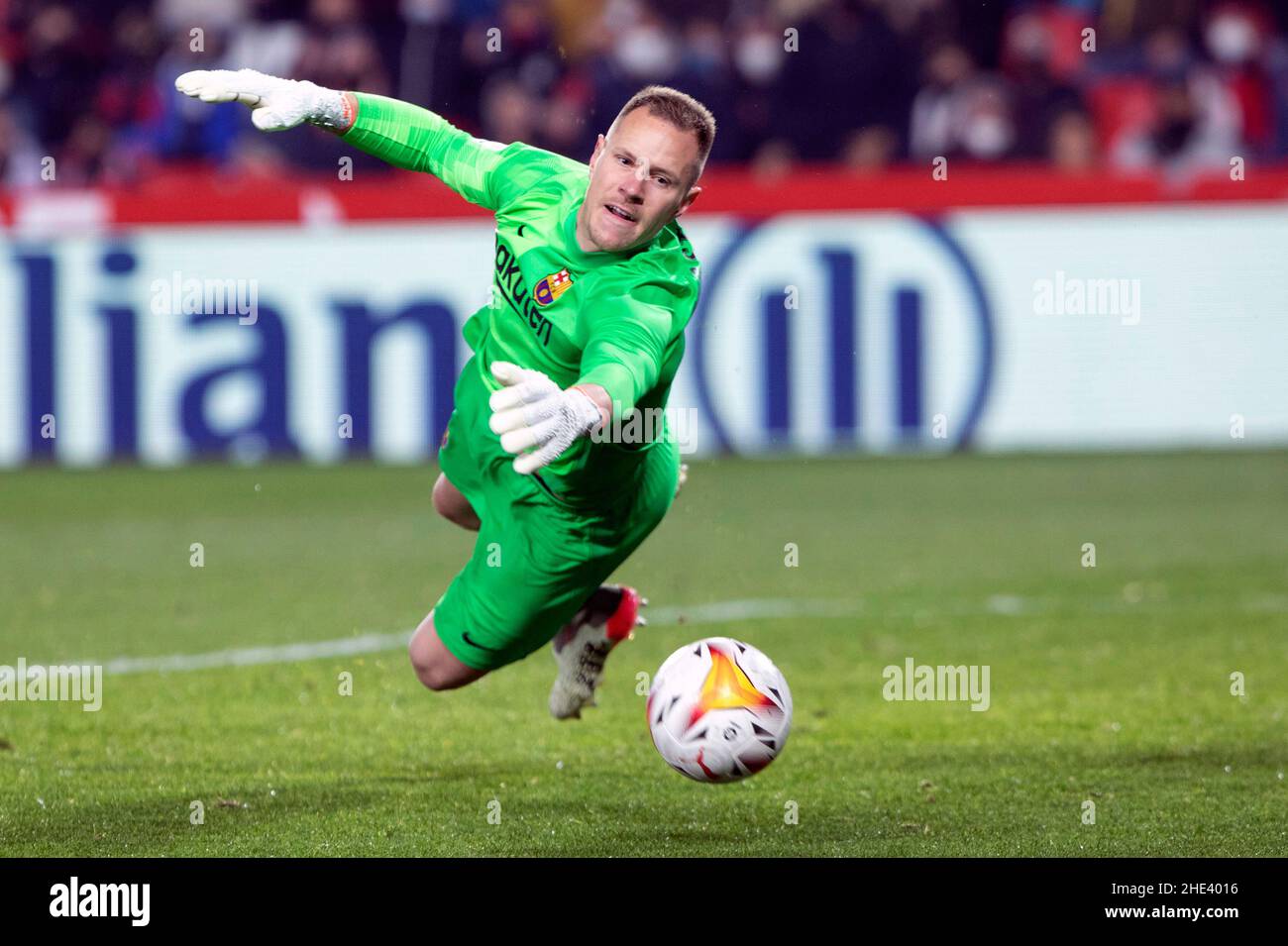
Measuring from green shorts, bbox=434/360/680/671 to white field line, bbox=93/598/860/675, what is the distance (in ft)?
5.21

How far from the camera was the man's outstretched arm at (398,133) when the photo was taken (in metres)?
5.87

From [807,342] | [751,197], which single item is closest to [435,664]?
[807,342]

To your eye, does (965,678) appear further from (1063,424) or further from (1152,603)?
(1063,424)

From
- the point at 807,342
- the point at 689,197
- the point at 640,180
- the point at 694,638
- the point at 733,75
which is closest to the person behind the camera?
the point at 640,180

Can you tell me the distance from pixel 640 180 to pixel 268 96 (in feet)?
3.96

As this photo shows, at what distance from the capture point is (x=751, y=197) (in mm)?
15000

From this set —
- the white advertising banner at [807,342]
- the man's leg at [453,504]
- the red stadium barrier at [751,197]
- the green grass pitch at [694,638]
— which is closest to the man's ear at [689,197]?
the man's leg at [453,504]

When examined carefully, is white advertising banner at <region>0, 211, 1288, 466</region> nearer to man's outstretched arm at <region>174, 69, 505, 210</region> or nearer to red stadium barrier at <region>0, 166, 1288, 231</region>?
red stadium barrier at <region>0, 166, 1288, 231</region>

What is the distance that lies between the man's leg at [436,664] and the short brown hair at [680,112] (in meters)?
1.72

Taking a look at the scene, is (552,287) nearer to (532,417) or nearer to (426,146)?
(426,146)

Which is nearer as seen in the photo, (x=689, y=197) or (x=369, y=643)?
(x=689, y=197)

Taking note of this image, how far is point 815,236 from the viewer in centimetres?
1479

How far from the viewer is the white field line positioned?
827 cm

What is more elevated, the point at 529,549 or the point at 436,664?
the point at 529,549
